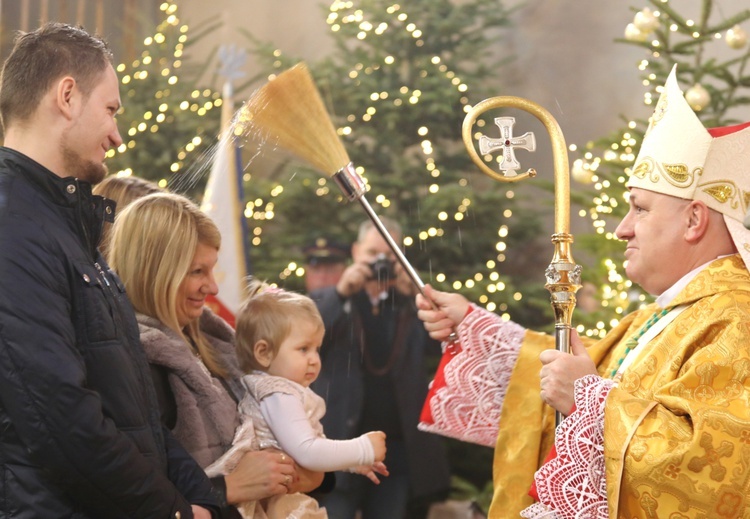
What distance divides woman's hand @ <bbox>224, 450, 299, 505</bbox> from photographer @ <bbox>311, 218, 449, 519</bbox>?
3129 mm

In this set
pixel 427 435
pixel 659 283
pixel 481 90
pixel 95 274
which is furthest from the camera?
pixel 481 90

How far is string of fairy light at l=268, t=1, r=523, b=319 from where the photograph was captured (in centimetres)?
698

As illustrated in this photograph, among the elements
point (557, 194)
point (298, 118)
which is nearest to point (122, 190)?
point (298, 118)

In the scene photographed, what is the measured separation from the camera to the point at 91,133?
208 centimetres

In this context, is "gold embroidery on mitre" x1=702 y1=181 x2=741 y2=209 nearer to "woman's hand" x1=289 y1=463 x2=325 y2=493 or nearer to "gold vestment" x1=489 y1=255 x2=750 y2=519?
"gold vestment" x1=489 y1=255 x2=750 y2=519

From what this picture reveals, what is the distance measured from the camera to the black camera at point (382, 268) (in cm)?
593

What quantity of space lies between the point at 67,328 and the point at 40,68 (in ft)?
1.91

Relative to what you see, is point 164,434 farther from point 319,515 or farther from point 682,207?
point 682,207

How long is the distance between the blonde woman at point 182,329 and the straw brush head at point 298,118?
0.32 m

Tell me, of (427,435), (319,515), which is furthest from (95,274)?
(427,435)

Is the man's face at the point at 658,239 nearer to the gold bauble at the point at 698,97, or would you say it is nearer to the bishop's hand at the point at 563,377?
the bishop's hand at the point at 563,377

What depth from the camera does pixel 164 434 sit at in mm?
2264

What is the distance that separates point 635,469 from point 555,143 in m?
0.88

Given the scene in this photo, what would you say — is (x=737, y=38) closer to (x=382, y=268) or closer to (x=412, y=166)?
(x=382, y=268)
